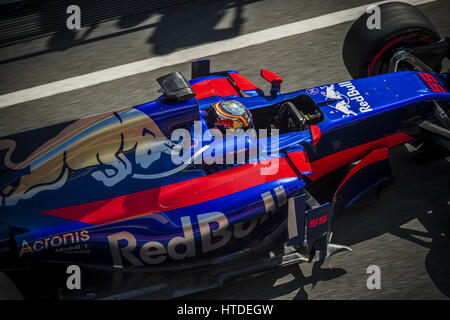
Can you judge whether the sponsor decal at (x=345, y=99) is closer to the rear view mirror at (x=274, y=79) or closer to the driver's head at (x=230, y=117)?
the rear view mirror at (x=274, y=79)

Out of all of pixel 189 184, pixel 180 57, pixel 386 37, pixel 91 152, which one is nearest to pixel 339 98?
pixel 386 37

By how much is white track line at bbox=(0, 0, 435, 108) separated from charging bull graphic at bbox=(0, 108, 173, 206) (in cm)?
287

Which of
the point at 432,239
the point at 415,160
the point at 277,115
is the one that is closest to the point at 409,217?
the point at 432,239

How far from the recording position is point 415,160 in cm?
480

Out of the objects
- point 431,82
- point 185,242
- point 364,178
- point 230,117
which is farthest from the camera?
point 431,82

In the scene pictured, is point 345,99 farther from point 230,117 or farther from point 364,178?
point 230,117

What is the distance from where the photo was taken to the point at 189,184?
3.61 metres

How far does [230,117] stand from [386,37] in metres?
2.19

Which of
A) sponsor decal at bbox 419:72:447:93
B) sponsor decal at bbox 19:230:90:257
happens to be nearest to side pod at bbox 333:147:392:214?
sponsor decal at bbox 419:72:447:93

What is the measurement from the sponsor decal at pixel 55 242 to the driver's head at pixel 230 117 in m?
1.41

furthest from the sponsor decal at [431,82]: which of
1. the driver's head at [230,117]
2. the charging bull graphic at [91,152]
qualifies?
the charging bull graphic at [91,152]

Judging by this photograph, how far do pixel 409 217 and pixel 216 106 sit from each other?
2150mm

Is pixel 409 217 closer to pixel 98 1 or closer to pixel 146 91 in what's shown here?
pixel 146 91

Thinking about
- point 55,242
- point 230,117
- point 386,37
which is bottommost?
point 55,242
